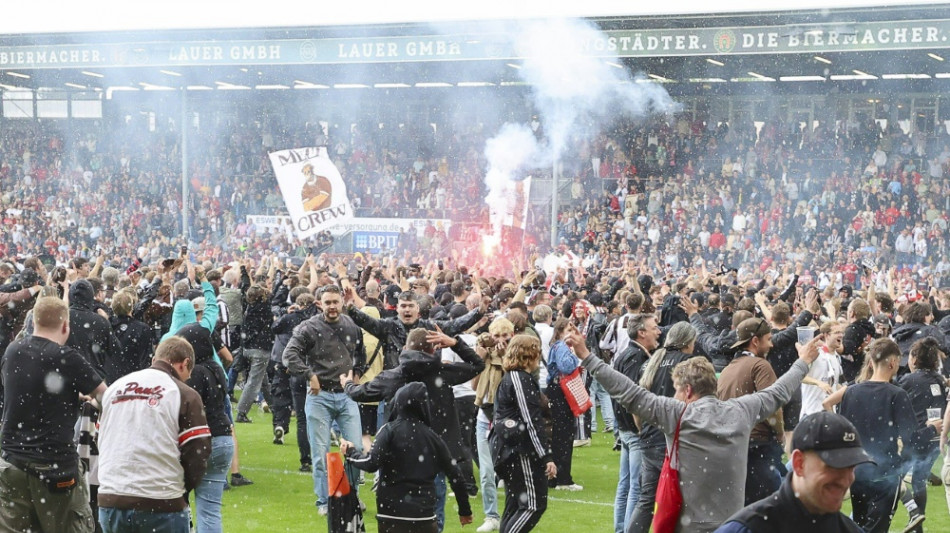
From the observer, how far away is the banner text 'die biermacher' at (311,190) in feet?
65.1

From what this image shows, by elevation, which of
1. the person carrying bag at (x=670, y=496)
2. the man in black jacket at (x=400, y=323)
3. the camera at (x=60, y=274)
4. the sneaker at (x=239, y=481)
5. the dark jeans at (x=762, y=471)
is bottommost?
the sneaker at (x=239, y=481)

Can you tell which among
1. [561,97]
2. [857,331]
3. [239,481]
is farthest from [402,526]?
[561,97]

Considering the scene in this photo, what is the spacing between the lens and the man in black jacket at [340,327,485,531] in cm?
750

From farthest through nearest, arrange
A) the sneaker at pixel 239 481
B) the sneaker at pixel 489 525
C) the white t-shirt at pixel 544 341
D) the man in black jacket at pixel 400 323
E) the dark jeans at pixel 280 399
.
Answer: the dark jeans at pixel 280 399 < the white t-shirt at pixel 544 341 < the sneaker at pixel 239 481 < the man in black jacket at pixel 400 323 < the sneaker at pixel 489 525

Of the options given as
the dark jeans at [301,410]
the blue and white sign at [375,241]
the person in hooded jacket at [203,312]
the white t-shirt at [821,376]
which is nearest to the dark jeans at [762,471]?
the white t-shirt at [821,376]

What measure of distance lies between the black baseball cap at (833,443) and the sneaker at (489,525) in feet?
18.1

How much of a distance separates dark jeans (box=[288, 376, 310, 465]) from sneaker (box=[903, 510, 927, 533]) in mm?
4379

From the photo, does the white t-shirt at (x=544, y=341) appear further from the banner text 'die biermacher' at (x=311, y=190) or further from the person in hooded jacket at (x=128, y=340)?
the banner text 'die biermacher' at (x=311, y=190)

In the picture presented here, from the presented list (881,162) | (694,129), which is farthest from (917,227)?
(694,129)

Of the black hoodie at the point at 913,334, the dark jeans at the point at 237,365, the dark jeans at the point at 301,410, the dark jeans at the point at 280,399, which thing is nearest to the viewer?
the black hoodie at the point at 913,334

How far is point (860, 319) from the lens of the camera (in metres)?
9.82

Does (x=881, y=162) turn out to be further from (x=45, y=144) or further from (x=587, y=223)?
(x=45, y=144)

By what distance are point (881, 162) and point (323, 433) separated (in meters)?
21.3

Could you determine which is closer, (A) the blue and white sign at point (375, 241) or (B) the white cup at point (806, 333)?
(B) the white cup at point (806, 333)
